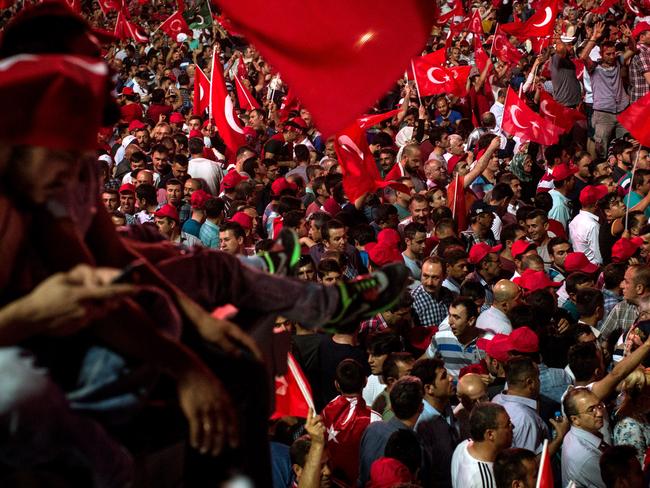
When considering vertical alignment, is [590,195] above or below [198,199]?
below

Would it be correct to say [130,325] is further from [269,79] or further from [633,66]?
[269,79]

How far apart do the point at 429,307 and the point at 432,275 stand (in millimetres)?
252

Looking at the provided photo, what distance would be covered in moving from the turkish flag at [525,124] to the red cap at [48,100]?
9.53 metres

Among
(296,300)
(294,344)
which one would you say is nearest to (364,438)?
(294,344)

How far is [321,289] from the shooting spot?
11.3ft

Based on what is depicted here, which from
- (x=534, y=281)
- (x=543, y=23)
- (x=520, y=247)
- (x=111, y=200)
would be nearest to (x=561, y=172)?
(x=520, y=247)

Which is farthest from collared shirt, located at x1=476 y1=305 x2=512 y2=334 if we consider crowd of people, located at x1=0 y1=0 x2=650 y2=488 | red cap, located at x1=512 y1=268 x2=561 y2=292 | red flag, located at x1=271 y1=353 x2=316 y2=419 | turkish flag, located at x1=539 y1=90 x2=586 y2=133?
turkish flag, located at x1=539 y1=90 x2=586 y2=133

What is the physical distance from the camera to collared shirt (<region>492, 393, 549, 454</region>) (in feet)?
19.6

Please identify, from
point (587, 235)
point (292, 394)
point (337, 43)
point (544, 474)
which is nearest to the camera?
point (337, 43)

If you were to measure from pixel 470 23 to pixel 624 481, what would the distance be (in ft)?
44.3

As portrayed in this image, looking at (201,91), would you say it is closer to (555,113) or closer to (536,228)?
(555,113)

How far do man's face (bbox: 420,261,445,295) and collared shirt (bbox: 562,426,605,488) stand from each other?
7.59 feet

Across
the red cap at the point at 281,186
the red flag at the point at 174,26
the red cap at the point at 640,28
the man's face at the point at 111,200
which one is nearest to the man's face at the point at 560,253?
the red cap at the point at 281,186

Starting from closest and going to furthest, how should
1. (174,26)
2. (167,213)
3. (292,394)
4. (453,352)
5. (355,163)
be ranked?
(292,394) → (453,352) → (167,213) → (355,163) → (174,26)
